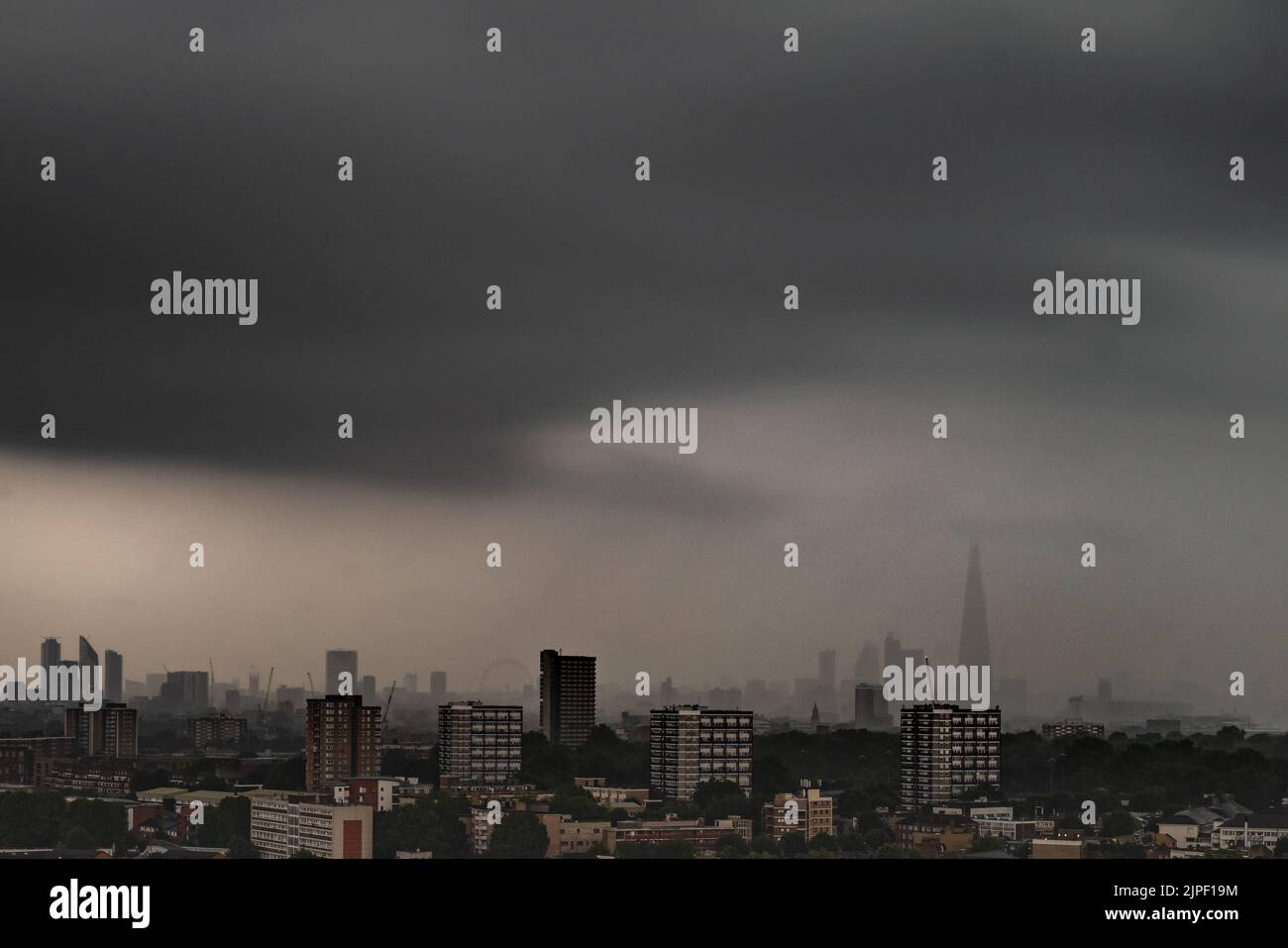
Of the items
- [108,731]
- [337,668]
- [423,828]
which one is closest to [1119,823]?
[423,828]

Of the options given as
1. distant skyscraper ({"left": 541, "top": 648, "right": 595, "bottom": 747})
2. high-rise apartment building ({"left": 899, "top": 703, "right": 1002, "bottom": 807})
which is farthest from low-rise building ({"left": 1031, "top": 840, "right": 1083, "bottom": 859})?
distant skyscraper ({"left": 541, "top": 648, "right": 595, "bottom": 747})

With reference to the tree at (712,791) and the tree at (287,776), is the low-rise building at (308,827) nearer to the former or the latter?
the tree at (287,776)

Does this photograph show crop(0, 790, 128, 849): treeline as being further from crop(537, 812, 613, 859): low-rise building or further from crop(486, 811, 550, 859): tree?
crop(537, 812, 613, 859): low-rise building

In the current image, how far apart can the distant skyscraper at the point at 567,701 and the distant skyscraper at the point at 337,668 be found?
4458 mm

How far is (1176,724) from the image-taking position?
125ft

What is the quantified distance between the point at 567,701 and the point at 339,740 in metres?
5.74

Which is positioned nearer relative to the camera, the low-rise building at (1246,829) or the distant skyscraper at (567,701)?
the distant skyscraper at (567,701)

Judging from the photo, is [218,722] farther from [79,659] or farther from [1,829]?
[1,829]

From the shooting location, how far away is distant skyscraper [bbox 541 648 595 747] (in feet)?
119

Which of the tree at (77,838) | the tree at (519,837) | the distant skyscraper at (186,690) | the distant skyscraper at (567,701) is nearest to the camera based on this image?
the tree at (519,837)

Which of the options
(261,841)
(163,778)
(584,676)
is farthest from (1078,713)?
(163,778)

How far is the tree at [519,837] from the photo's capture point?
35062 millimetres

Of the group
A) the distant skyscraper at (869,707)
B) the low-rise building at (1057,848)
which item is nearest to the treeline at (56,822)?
the distant skyscraper at (869,707)

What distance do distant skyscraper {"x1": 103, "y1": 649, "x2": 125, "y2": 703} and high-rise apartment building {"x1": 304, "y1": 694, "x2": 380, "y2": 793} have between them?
438cm
